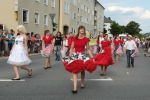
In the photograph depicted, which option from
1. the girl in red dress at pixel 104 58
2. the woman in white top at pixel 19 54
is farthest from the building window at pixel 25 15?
the woman in white top at pixel 19 54

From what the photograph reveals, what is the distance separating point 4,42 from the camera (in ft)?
61.3

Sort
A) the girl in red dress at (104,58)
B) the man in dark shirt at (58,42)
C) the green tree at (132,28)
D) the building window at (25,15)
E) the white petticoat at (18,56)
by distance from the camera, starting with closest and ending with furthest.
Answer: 1. the white petticoat at (18,56)
2. the girl in red dress at (104,58)
3. the man in dark shirt at (58,42)
4. the building window at (25,15)
5. the green tree at (132,28)

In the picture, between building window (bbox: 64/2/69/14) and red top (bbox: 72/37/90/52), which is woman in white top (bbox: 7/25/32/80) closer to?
red top (bbox: 72/37/90/52)

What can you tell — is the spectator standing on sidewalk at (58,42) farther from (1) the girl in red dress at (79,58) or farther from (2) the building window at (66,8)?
(2) the building window at (66,8)

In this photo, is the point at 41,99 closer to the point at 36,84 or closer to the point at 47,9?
the point at 36,84

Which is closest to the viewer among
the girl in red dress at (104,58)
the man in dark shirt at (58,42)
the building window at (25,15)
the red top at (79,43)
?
the red top at (79,43)

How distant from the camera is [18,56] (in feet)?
29.7

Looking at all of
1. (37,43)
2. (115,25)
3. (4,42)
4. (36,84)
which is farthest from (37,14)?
(115,25)

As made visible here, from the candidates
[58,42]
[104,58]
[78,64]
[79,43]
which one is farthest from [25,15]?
[78,64]

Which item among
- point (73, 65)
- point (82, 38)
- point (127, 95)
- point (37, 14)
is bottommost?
point (127, 95)

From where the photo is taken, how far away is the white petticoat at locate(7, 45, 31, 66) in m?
9.02

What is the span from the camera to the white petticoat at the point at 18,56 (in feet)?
29.6

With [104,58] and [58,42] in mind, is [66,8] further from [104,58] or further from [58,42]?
[104,58]

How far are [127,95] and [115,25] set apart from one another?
110 metres
